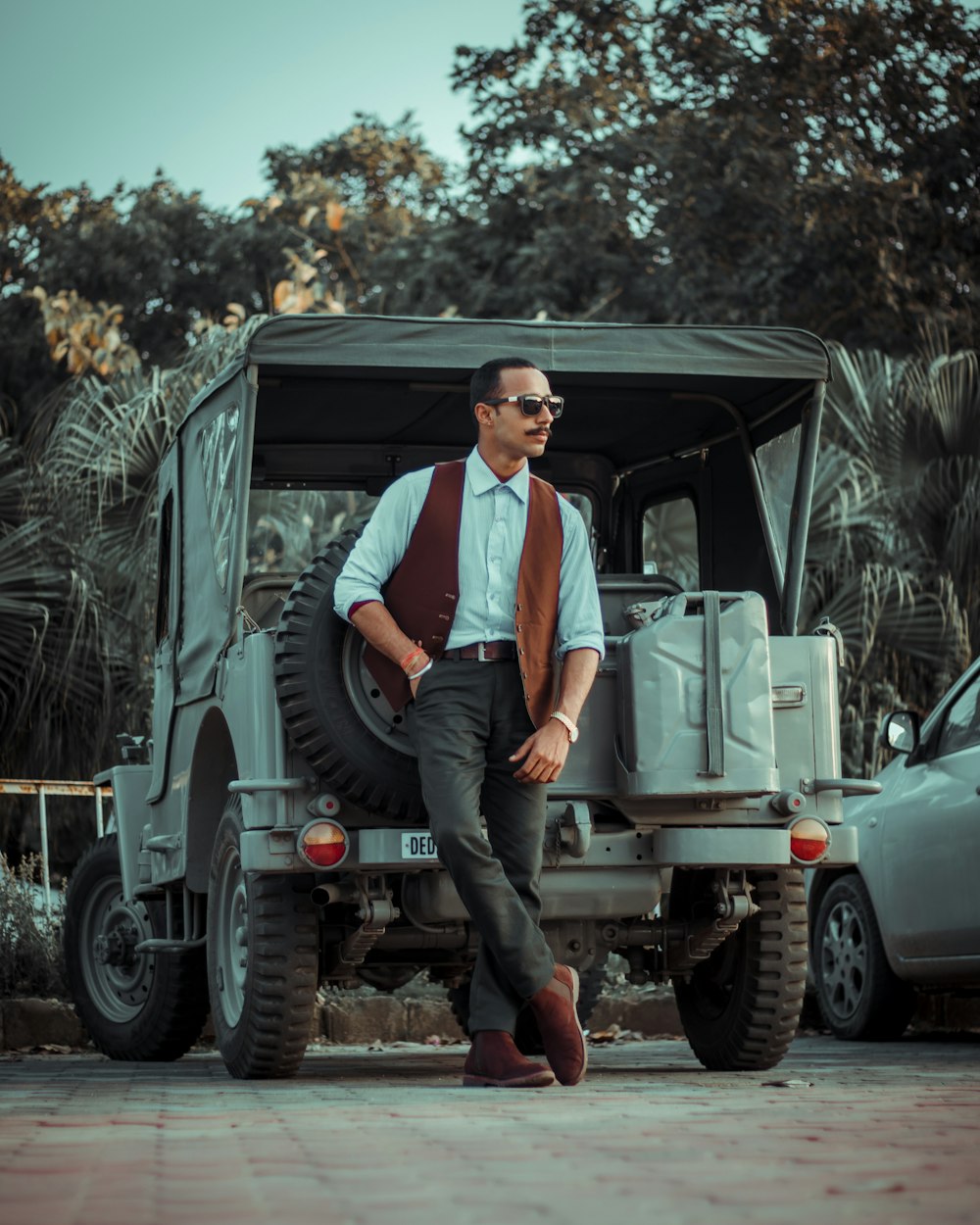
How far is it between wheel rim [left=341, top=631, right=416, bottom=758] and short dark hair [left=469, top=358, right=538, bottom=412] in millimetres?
876

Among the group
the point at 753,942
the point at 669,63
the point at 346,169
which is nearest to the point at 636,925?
the point at 753,942

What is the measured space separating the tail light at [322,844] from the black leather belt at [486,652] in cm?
68

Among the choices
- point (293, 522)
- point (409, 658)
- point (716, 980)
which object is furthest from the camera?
point (293, 522)

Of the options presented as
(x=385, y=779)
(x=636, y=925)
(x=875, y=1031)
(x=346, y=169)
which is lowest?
(x=875, y=1031)

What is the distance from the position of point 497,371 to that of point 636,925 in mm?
2020

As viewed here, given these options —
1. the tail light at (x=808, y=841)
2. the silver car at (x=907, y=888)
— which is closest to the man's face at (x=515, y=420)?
the tail light at (x=808, y=841)

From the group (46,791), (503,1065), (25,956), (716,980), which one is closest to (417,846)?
(503,1065)

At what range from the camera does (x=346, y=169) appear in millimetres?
36938

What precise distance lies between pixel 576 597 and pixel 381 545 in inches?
25.3

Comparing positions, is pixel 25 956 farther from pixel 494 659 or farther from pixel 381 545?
pixel 494 659

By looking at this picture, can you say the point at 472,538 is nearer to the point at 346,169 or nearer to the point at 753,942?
the point at 753,942

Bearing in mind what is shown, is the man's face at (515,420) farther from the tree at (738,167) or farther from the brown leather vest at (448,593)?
the tree at (738,167)

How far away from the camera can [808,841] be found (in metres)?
6.66

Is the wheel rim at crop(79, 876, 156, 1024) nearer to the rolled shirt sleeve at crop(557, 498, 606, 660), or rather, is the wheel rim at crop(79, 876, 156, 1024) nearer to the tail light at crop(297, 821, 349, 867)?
the tail light at crop(297, 821, 349, 867)
